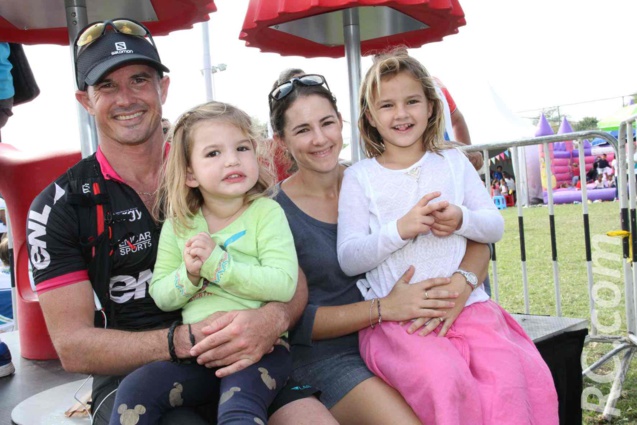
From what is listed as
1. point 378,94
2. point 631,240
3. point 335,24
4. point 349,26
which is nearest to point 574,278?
point 631,240

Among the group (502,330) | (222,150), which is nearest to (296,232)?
(222,150)

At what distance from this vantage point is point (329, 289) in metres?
2.21

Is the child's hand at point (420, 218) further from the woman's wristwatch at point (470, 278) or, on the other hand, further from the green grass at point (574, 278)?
the green grass at point (574, 278)

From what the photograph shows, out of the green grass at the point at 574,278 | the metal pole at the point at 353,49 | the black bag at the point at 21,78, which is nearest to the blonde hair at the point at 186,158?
the metal pole at the point at 353,49

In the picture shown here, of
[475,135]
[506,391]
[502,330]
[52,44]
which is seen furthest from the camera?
[475,135]

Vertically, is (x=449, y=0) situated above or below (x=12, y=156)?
above

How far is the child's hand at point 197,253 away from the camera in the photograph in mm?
1659

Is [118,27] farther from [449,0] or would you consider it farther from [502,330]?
[502,330]

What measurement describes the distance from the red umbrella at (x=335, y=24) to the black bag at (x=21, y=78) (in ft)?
4.54

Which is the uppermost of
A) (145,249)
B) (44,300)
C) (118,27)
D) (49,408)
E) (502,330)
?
(118,27)

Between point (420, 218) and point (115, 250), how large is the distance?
3.25 feet

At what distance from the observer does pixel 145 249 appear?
1943 millimetres

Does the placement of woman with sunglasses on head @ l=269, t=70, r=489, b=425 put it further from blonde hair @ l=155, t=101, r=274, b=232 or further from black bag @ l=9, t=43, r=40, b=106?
black bag @ l=9, t=43, r=40, b=106

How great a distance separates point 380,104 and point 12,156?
96.6 inches
